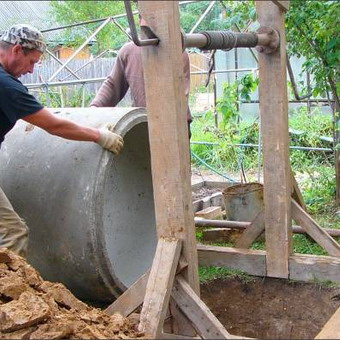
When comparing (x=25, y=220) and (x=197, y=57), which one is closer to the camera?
(x=25, y=220)

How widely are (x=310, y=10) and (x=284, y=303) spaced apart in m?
2.86

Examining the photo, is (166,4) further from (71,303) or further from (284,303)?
(284,303)

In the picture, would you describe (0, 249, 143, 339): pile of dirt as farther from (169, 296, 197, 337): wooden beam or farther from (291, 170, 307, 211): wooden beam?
(291, 170, 307, 211): wooden beam

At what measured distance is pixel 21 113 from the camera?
10.7ft

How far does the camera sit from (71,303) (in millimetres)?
2928

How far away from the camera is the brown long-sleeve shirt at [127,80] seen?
487 centimetres

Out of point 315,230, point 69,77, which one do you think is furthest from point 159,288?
point 69,77

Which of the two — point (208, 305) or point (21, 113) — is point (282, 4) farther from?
point (208, 305)

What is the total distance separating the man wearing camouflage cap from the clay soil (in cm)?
126

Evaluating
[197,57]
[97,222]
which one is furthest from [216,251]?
[197,57]

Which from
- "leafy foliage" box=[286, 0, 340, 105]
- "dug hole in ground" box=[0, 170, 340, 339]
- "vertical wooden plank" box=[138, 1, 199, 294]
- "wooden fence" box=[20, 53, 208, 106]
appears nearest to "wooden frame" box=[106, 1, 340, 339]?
"vertical wooden plank" box=[138, 1, 199, 294]

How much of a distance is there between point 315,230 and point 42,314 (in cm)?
195

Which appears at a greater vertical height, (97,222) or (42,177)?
(42,177)

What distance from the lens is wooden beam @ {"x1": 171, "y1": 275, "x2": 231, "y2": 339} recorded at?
2.67 meters
